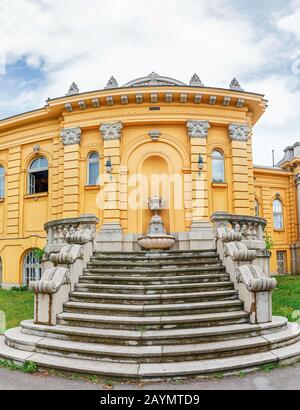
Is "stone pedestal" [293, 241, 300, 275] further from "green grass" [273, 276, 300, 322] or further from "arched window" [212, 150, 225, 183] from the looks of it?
"green grass" [273, 276, 300, 322]

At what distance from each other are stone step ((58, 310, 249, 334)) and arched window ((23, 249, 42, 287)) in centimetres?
1021

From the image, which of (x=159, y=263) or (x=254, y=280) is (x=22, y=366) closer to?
(x=159, y=263)

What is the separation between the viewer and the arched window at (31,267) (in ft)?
53.4

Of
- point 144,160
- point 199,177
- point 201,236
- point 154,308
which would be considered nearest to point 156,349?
point 154,308

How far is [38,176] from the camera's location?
1758cm

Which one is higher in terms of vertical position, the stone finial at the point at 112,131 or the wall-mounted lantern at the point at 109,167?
the stone finial at the point at 112,131

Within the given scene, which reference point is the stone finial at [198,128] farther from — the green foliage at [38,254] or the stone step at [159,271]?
the green foliage at [38,254]

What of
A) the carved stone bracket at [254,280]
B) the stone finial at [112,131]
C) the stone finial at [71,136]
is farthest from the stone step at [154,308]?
the stone finial at [71,136]

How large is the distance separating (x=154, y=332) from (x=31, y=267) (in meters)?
12.1

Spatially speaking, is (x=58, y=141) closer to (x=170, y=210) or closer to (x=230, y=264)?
(x=170, y=210)

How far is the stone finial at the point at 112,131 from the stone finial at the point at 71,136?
48.8 inches

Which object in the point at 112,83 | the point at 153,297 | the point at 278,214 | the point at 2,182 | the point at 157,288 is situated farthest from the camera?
the point at 278,214

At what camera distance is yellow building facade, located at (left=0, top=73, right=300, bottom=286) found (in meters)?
14.6
